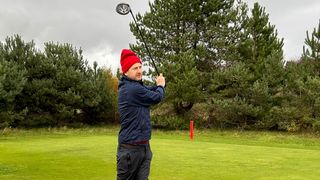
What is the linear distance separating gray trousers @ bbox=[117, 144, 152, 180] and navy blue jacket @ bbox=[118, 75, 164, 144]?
4.2 inches

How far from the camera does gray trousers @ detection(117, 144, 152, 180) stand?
18.6 feet

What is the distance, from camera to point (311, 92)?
99.0ft

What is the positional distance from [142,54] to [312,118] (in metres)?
16.2

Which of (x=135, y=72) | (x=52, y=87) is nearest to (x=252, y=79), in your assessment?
(x=52, y=87)

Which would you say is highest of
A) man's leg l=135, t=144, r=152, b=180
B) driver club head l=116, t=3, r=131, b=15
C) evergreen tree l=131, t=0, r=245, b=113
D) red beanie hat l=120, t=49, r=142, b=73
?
evergreen tree l=131, t=0, r=245, b=113

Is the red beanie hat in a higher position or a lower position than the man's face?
higher

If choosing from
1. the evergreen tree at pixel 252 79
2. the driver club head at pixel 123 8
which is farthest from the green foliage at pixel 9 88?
the driver club head at pixel 123 8

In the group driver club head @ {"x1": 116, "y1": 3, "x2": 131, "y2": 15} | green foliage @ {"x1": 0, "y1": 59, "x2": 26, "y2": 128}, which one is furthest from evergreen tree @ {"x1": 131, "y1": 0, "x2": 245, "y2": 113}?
driver club head @ {"x1": 116, "y1": 3, "x2": 131, "y2": 15}

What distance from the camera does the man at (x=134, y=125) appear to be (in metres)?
5.67

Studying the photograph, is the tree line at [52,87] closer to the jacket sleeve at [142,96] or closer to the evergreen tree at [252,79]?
the evergreen tree at [252,79]

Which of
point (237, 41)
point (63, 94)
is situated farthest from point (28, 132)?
point (237, 41)

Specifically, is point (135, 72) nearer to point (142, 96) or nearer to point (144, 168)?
point (142, 96)

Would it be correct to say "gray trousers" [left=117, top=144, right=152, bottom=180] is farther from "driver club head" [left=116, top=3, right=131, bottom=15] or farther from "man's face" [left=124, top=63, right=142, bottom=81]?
"driver club head" [left=116, top=3, right=131, bottom=15]

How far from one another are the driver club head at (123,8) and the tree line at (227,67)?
25.5 meters
